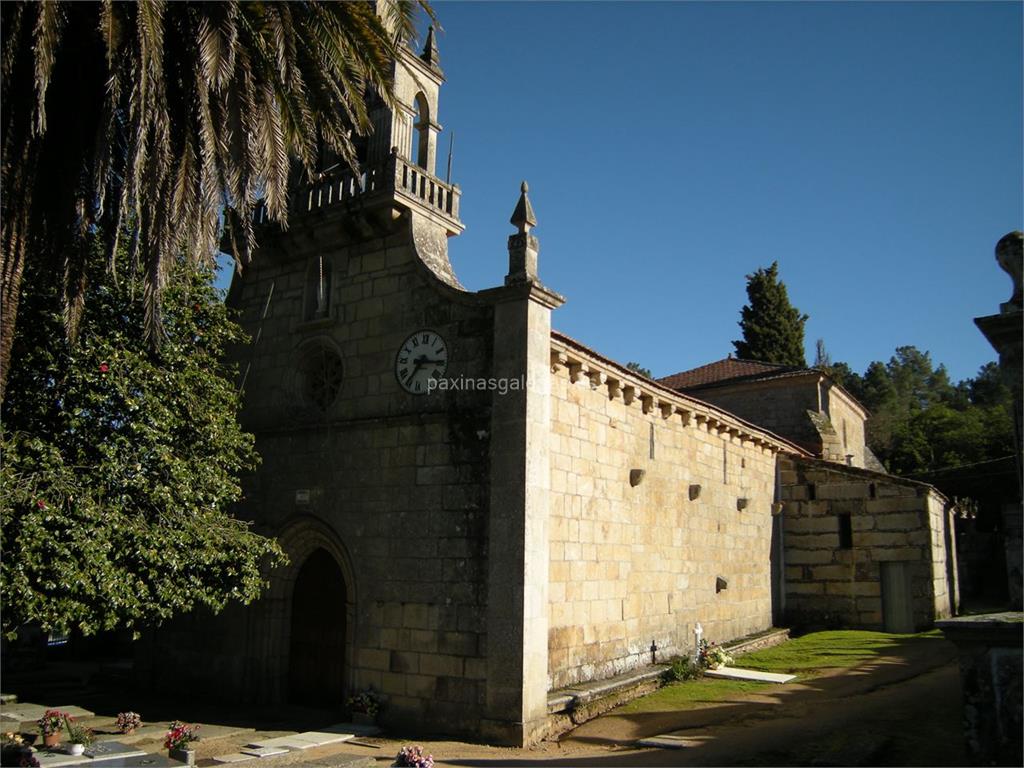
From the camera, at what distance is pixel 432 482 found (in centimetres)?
1279

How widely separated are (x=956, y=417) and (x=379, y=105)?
1763 inches

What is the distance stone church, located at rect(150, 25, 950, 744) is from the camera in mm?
11977

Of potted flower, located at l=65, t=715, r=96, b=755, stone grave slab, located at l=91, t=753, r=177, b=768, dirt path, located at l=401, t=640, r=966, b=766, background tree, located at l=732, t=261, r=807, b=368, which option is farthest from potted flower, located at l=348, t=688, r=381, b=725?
background tree, located at l=732, t=261, r=807, b=368

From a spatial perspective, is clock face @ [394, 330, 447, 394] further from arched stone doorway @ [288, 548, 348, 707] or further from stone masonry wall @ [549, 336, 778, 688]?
arched stone doorway @ [288, 548, 348, 707]

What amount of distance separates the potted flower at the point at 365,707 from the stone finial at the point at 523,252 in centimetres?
677

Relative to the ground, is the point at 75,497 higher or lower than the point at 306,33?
lower

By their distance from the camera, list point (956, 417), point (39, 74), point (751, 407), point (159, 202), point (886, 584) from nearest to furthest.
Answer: point (39, 74), point (159, 202), point (886, 584), point (751, 407), point (956, 417)

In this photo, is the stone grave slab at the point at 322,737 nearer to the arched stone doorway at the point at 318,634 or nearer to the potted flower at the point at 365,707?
the potted flower at the point at 365,707

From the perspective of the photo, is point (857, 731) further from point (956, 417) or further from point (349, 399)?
point (956, 417)

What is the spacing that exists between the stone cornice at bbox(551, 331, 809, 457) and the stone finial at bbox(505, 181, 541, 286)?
107 cm

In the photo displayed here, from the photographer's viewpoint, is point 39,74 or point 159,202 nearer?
point 39,74

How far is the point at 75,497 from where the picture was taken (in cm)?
975

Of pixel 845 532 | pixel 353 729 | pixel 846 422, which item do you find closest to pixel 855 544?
pixel 845 532

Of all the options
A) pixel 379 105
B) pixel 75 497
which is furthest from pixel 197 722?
pixel 379 105
